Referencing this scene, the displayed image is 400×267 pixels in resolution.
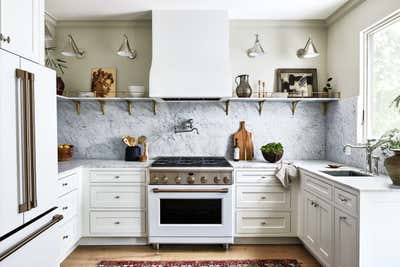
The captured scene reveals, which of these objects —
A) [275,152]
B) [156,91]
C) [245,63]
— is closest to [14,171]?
[156,91]

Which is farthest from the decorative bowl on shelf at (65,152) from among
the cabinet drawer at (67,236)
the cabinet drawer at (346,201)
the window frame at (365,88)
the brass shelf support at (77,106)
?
the window frame at (365,88)

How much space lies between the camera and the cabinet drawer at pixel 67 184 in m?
2.61

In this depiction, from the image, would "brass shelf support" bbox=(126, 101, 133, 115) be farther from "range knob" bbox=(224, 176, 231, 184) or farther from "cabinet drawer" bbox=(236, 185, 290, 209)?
"cabinet drawer" bbox=(236, 185, 290, 209)

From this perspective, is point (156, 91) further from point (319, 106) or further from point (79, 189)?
point (319, 106)

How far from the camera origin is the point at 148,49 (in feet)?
11.9

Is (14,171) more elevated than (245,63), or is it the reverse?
(245,63)

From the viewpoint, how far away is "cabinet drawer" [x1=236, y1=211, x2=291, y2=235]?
3109 millimetres

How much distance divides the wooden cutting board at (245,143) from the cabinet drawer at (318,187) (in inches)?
33.9

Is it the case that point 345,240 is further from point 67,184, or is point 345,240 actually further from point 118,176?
point 67,184

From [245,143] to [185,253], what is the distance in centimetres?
147

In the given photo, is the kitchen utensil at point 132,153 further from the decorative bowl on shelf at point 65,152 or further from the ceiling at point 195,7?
the ceiling at point 195,7

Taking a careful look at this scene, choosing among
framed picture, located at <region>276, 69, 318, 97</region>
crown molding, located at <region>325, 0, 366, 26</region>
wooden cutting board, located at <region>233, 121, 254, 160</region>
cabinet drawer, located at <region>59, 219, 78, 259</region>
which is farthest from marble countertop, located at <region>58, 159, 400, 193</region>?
crown molding, located at <region>325, 0, 366, 26</region>

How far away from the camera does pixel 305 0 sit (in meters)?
2.98

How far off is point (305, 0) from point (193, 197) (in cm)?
232
